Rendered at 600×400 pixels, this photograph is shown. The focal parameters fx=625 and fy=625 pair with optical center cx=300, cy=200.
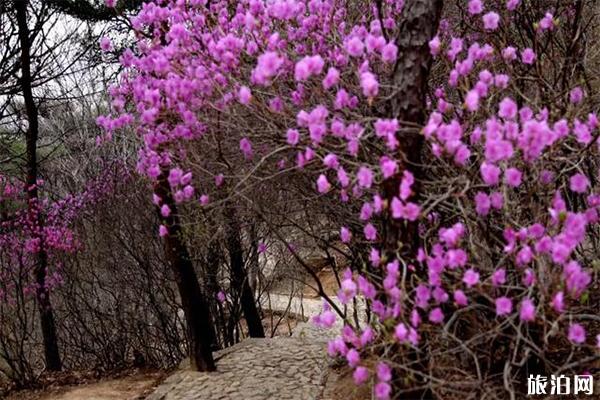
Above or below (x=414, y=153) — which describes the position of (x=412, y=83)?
above

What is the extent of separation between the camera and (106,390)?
26.2 feet

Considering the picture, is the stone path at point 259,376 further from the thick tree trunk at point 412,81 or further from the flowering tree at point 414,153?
the thick tree trunk at point 412,81

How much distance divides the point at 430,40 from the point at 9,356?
26.3 ft

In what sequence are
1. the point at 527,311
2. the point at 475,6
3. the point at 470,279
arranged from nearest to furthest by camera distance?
the point at 527,311, the point at 470,279, the point at 475,6

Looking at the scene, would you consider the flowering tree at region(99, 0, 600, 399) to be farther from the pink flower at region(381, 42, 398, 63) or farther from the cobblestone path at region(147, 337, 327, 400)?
the cobblestone path at region(147, 337, 327, 400)

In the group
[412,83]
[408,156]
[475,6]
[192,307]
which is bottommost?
[192,307]

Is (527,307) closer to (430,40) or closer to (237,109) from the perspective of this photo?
(430,40)

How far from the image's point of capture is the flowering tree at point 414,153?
8.70 feet

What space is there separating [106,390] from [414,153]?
619 centimetres

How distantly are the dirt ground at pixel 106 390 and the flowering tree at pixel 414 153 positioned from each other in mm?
3228

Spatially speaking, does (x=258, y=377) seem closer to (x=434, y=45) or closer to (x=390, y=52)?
(x=390, y=52)

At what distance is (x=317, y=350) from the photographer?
→ 24.0 ft

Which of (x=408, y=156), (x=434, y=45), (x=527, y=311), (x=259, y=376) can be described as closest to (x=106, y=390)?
(x=259, y=376)

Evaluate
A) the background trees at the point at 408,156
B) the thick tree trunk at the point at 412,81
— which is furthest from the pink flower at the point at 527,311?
the thick tree trunk at the point at 412,81
